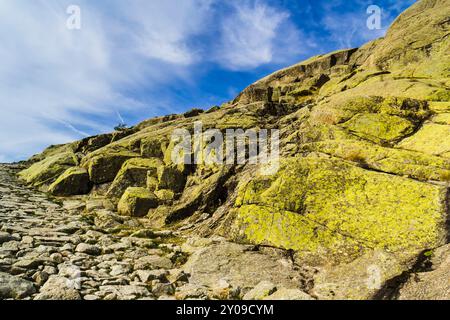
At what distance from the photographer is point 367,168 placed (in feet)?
49.6

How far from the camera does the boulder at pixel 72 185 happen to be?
30.0 metres

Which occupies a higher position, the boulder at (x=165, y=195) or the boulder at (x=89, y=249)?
the boulder at (x=165, y=195)

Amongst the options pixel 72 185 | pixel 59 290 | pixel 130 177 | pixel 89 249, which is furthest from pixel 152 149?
pixel 59 290

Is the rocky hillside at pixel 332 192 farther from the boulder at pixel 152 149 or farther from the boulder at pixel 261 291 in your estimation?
the boulder at pixel 261 291

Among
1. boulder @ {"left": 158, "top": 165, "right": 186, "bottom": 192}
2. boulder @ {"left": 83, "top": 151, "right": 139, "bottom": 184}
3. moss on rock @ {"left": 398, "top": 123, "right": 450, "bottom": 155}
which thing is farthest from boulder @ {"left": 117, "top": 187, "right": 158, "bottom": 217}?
moss on rock @ {"left": 398, "top": 123, "right": 450, "bottom": 155}

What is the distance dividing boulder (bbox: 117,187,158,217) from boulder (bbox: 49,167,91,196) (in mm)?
9159

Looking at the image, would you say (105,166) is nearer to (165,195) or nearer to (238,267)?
(165,195)

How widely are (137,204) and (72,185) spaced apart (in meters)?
11.8

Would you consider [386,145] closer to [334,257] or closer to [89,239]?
[334,257]

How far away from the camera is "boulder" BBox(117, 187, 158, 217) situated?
872 inches

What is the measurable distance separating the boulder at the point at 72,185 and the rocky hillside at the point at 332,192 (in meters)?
0.11

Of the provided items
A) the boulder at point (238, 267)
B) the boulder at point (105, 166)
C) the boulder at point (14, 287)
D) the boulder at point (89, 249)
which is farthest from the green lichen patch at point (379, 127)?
the boulder at point (105, 166)
